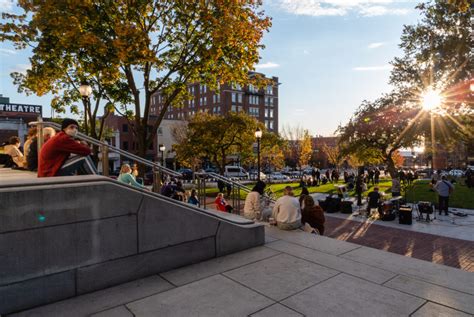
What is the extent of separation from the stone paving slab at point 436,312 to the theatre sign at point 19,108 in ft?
207

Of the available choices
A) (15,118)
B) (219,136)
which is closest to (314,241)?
(219,136)

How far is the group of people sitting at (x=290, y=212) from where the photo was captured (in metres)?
7.56

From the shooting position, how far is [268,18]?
12188 millimetres

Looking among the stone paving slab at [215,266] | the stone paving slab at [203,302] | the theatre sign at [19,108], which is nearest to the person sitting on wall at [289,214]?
the stone paving slab at [215,266]

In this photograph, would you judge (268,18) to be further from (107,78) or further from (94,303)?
(94,303)

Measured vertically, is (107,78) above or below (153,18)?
below

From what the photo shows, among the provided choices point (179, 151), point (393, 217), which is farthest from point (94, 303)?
point (179, 151)

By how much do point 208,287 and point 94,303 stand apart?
154 centimetres

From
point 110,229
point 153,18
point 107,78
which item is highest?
point 153,18

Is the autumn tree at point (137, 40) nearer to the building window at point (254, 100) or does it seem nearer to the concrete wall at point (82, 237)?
the concrete wall at point (82, 237)

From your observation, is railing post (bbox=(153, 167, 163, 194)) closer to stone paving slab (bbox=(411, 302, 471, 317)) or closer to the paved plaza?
the paved plaza

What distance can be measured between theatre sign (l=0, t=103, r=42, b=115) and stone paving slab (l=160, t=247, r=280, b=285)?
59946 millimetres

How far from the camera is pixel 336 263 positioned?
17.1 ft

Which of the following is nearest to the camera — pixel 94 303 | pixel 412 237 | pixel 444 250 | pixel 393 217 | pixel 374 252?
pixel 94 303
